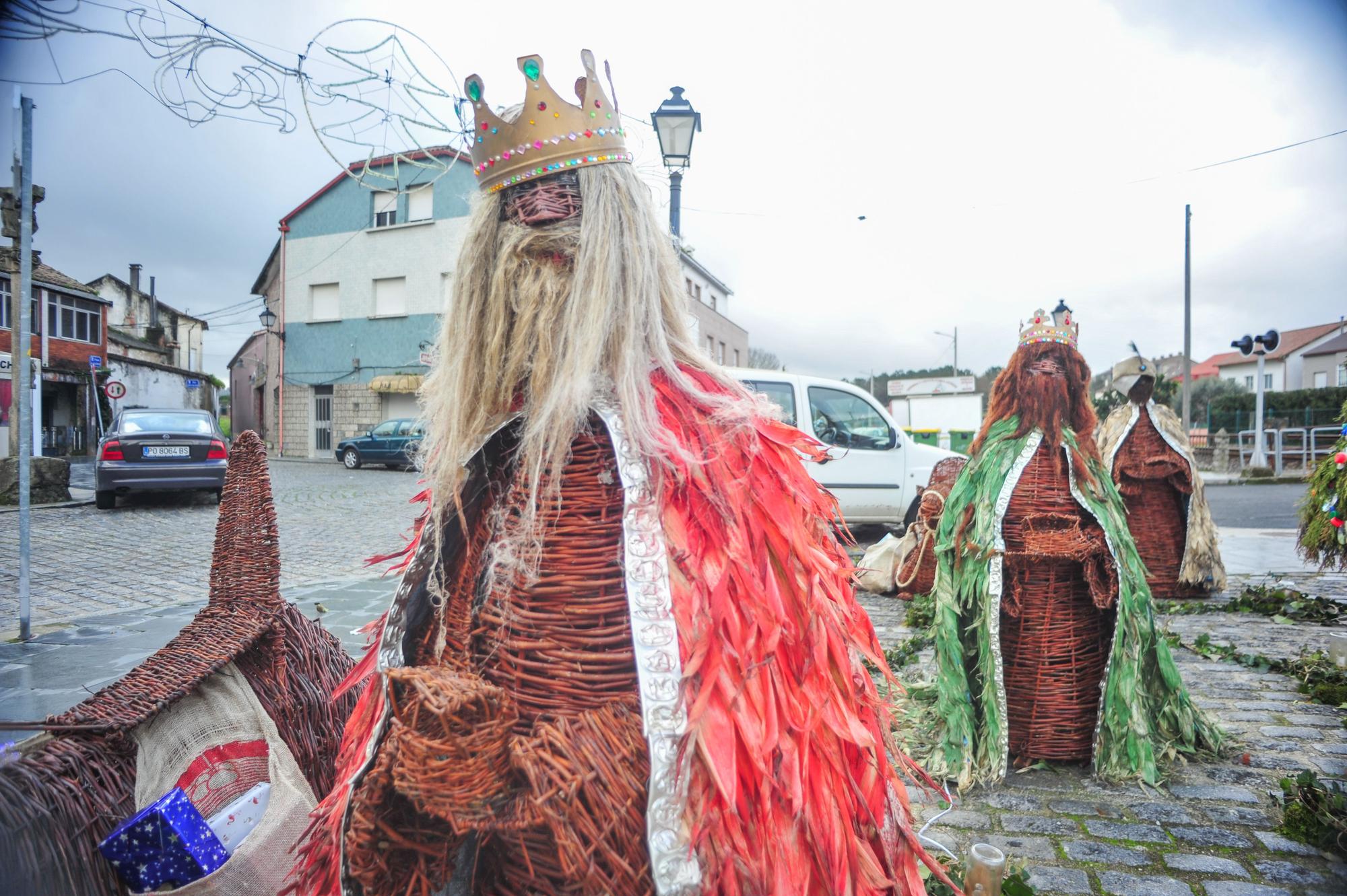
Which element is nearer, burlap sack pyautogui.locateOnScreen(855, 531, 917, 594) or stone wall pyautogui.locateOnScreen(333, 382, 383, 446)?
burlap sack pyautogui.locateOnScreen(855, 531, 917, 594)

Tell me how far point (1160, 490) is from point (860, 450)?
120 inches

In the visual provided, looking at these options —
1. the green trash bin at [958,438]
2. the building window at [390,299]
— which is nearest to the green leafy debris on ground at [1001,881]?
the building window at [390,299]

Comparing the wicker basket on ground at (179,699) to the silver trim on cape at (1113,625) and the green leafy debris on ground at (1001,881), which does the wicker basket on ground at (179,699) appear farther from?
the silver trim on cape at (1113,625)

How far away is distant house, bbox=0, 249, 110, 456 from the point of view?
2.97 metres

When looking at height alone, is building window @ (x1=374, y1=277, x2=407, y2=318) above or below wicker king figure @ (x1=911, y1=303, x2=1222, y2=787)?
above

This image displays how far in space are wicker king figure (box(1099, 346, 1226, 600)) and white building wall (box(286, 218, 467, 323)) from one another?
10.7 m

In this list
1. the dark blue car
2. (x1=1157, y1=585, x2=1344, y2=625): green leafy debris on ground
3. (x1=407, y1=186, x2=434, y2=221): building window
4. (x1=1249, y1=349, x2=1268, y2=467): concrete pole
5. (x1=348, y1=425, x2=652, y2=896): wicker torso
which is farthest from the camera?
the dark blue car

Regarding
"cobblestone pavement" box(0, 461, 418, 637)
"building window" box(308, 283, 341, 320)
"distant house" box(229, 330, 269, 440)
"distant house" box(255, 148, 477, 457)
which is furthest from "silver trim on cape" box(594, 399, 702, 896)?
"building window" box(308, 283, 341, 320)

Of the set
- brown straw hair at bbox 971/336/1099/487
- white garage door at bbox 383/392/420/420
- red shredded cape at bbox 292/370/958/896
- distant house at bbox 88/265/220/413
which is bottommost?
red shredded cape at bbox 292/370/958/896

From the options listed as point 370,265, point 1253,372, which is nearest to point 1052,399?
point 370,265

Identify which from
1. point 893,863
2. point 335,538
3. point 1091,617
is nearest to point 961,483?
point 1091,617

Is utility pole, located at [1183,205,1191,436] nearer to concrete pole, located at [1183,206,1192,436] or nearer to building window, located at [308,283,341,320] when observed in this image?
concrete pole, located at [1183,206,1192,436]

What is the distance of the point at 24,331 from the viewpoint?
3102mm

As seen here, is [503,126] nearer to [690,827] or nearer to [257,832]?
[690,827]
